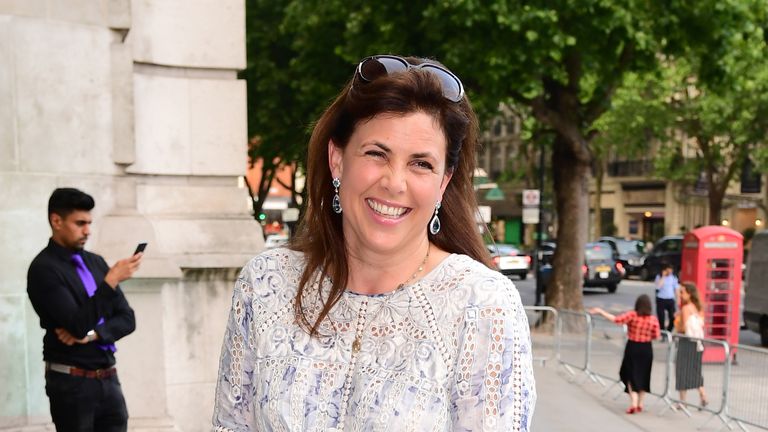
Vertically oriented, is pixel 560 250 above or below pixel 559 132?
below

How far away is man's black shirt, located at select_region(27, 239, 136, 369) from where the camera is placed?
4.27 meters

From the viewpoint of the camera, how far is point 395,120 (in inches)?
80.1

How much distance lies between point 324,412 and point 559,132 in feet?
52.9

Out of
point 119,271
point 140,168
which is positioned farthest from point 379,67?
point 140,168

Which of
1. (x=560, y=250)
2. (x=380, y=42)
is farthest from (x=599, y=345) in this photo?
(x=380, y=42)

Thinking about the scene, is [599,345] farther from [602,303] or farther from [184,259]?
[602,303]

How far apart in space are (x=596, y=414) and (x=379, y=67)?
8.98 m

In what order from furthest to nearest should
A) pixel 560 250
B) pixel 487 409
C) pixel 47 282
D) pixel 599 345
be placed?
pixel 560 250
pixel 599 345
pixel 47 282
pixel 487 409

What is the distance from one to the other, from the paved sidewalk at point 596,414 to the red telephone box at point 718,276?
12.8 feet

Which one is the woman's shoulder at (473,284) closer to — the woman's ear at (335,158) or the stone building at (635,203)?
the woman's ear at (335,158)

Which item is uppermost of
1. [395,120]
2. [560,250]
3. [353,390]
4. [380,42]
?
[380,42]

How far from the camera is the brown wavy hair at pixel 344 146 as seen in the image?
2049 mm

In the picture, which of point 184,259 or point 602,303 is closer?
point 184,259

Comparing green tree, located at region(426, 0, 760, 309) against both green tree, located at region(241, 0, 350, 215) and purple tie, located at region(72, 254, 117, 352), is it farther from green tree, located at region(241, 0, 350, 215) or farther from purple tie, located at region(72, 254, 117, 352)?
purple tie, located at region(72, 254, 117, 352)
